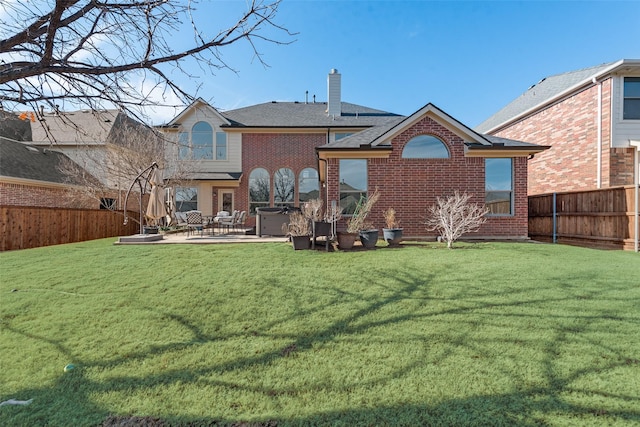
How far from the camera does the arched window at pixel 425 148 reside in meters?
10.6

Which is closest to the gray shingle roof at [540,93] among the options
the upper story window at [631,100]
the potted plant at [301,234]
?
the upper story window at [631,100]

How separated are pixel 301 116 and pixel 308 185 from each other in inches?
192

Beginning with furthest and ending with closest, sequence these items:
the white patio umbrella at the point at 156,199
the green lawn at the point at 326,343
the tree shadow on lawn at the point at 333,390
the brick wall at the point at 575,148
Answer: the brick wall at the point at 575,148 → the white patio umbrella at the point at 156,199 → the green lawn at the point at 326,343 → the tree shadow on lawn at the point at 333,390

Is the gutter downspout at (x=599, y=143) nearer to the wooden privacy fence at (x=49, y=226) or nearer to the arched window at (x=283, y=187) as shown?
the arched window at (x=283, y=187)

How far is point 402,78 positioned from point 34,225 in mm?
17807

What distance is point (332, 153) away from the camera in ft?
34.7

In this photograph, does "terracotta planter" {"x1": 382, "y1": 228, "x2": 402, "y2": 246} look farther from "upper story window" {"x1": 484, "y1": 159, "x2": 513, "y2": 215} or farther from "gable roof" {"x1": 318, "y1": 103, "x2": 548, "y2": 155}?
"upper story window" {"x1": 484, "y1": 159, "x2": 513, "y2": 215}

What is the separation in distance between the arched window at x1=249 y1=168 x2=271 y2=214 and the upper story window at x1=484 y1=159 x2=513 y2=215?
12.1 metres

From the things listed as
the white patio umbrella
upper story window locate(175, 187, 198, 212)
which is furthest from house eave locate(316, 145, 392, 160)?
upper story window locate(175, 187, 198, 212)

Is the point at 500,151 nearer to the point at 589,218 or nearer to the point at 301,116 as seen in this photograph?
the point at 589,218

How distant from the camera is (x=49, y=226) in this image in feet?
40.7

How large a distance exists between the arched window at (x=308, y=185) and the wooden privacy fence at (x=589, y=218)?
1151cm

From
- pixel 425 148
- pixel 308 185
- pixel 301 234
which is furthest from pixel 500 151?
pixel 308 185

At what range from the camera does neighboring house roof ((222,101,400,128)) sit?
58.4 ft
